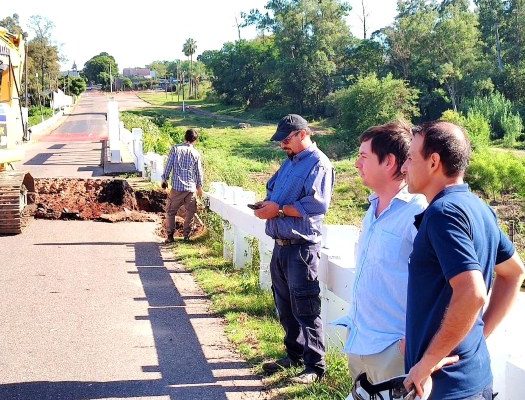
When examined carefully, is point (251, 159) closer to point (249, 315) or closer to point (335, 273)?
point (249, 315)

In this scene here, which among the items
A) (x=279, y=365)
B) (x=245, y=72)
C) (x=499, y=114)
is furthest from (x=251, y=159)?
(x=279, y=365)

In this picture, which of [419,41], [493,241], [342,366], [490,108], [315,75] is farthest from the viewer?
[315,75]

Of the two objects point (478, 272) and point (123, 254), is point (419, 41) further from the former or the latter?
point (478, 272)

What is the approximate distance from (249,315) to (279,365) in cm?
164

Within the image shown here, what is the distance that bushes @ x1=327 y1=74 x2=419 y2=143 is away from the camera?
65.2 m

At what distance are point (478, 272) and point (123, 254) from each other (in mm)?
8358

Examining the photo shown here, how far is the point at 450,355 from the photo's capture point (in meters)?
2.82

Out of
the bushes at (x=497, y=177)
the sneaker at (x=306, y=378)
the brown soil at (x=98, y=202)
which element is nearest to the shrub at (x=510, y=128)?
the bushes at (x=497, y=177)

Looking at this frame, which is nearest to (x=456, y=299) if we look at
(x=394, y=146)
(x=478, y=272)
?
(x=478, y=272)

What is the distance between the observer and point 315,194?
18.0ft

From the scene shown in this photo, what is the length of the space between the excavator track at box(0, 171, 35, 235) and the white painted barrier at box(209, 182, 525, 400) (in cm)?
342

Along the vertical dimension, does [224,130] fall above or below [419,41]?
below

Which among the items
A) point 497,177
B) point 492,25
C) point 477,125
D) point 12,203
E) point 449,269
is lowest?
point 497,177

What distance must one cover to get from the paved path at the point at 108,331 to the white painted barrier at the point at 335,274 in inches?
30.7
